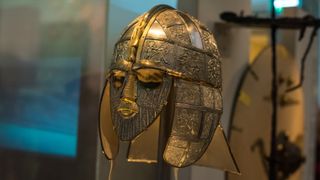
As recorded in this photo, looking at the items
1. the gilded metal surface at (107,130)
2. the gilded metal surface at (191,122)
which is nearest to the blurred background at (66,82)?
the gilded metal surface at (107,130)

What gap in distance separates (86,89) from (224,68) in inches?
17.4

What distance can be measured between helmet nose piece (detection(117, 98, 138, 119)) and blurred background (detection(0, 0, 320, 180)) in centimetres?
41

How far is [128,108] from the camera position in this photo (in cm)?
107

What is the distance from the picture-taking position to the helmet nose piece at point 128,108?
107cm

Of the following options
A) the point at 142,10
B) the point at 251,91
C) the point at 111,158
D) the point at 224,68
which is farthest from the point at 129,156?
the point at 251,91

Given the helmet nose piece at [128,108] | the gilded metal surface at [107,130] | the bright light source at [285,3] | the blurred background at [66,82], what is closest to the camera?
Answer: the helmet nose piece at [128,108]

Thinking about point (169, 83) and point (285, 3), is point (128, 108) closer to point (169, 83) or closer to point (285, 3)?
point (169, 83)

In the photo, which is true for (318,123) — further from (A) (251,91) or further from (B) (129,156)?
(B) (129,156)


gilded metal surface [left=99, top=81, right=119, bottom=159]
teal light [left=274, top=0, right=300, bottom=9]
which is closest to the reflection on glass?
gilded metal surface [left=99, top=81, right=119, bottom=159]

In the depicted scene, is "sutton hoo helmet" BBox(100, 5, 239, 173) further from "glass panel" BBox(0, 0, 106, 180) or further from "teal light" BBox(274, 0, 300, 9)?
"teal light" BBox(274, 0, 300, 9)

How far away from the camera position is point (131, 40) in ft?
3.59

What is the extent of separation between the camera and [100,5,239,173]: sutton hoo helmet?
1.07 metres

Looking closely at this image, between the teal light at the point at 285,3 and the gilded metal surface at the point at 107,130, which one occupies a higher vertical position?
the teal light at the point at 285,3

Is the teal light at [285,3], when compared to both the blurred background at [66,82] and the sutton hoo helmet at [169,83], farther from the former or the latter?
the sutton hoo helmet at [169,83]
